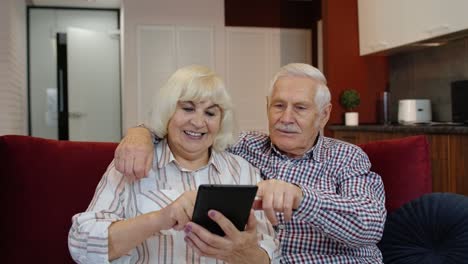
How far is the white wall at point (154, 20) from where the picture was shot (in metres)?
6.01

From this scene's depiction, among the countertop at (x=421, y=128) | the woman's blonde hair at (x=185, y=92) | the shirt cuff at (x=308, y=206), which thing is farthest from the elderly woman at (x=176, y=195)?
the countertop at (x=421, y=128)

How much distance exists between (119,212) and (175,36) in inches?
199

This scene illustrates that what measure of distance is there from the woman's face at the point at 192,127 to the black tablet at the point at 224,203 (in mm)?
354

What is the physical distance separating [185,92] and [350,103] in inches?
140

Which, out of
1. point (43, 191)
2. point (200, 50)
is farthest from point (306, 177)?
point (200, 50)

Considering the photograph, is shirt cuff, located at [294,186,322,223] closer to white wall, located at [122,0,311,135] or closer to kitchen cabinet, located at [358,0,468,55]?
kitchen cabinet, located at [358,0,468,55]

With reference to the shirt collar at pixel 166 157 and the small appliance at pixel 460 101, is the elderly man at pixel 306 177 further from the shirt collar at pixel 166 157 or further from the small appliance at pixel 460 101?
the small appliance at pixel 460 101

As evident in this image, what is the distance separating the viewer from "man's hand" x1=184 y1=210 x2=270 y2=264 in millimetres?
1155

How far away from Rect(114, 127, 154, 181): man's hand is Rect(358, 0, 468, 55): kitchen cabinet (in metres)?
2.77

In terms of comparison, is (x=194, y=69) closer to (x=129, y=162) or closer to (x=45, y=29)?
(x=129, y=162)

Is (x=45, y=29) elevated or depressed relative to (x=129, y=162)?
elevated

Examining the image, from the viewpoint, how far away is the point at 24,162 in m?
1.59

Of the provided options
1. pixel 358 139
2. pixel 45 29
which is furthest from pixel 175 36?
pixel 358 139

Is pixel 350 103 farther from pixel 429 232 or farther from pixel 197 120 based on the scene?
pixel 197 120
